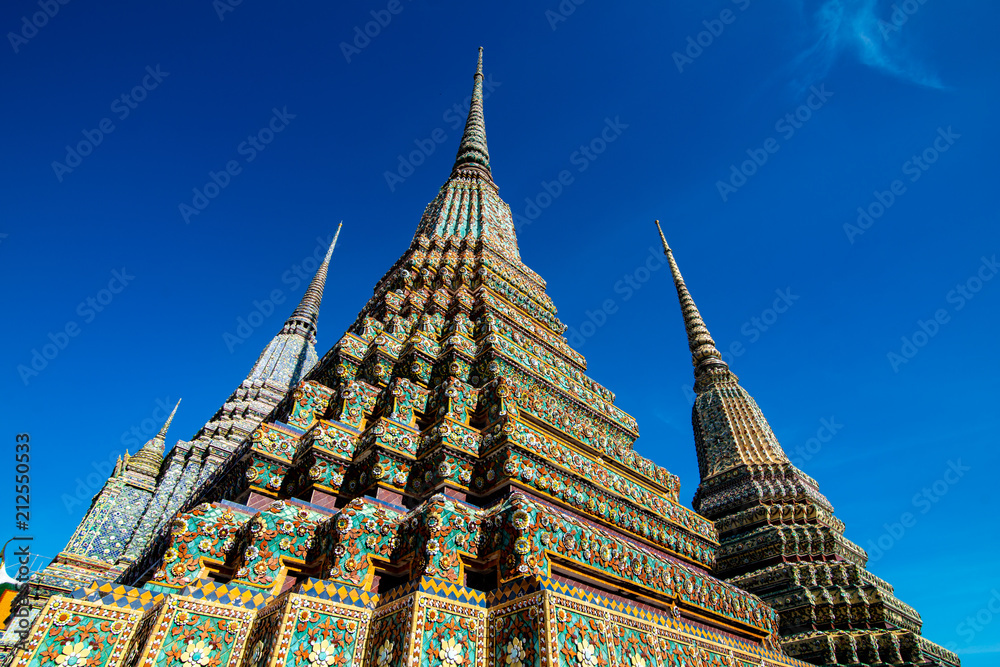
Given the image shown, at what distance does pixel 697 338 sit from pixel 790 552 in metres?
11.2

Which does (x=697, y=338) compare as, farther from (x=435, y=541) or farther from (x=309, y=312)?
(x=435, y=541)

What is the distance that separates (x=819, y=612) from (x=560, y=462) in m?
8.38

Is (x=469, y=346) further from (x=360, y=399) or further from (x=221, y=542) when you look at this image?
(x=221, y=542)

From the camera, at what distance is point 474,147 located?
16812 millimetres

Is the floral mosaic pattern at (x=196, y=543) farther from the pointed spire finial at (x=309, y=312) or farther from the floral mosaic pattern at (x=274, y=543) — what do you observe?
the pointed spire finial at (x=309, y=312)

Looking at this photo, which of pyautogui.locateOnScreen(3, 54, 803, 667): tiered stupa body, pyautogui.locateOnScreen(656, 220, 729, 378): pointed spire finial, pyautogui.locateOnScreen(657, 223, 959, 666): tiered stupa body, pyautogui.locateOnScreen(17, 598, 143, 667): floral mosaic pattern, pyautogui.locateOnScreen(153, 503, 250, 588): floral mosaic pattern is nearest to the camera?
pyautogui.locateOnScreen(17, 598, 143, 667): floral mosaic pattern

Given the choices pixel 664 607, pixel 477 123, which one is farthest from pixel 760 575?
pixel 477 123

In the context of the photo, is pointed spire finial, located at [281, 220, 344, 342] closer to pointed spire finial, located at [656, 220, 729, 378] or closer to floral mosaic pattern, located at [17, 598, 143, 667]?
pointed spire finial, located at [656, 220, 729, 378]

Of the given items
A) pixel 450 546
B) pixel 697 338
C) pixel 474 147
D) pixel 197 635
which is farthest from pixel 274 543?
pixel 697 338

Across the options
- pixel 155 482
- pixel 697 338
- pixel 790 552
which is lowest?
pixel 790 552

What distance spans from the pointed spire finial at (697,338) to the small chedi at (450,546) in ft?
32.6

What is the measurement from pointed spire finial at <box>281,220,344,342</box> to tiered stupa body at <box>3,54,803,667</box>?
16.5 meters

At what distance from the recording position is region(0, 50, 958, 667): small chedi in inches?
133

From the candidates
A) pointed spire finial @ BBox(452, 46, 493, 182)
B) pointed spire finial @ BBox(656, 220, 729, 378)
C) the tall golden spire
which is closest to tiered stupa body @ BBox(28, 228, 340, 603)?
the tall golden spire
